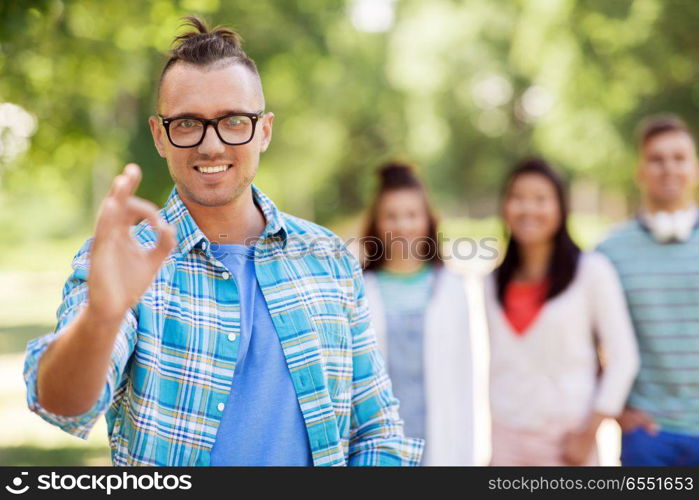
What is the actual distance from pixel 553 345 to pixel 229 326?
2.43 meters

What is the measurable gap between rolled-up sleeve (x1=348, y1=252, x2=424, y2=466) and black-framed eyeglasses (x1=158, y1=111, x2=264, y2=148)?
57 centimetres

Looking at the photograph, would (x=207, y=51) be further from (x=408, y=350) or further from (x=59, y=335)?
(x=408, y=350)

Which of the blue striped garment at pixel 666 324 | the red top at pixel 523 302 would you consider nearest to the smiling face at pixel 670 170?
the blue striped garment at pixel 666 324

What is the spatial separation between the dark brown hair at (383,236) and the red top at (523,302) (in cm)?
48

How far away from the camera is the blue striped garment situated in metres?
4.10

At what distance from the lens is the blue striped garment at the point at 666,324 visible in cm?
410

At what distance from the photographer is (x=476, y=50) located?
36938mm

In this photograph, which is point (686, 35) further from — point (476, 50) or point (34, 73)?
point (476, 50)

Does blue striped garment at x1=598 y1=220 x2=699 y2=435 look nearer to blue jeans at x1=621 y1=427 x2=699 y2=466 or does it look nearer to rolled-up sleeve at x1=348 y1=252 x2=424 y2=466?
blue jeans at x1=621 y1=427 x2=699 y2=466

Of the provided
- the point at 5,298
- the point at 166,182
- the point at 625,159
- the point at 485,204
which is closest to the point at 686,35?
the point at 625,159

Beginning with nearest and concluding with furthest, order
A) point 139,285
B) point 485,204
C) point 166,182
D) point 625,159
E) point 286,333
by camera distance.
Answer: point 139,285 < point 286,333 < point 166,182 < point 625,159 < point 485,204

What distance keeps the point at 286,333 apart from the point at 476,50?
3647 cm

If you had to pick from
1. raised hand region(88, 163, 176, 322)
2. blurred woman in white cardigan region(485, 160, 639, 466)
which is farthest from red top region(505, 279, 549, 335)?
raised hand region(88, 163, 176, 322)

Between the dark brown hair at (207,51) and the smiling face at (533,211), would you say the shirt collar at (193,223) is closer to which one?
the dark brown hair at (207,51)
